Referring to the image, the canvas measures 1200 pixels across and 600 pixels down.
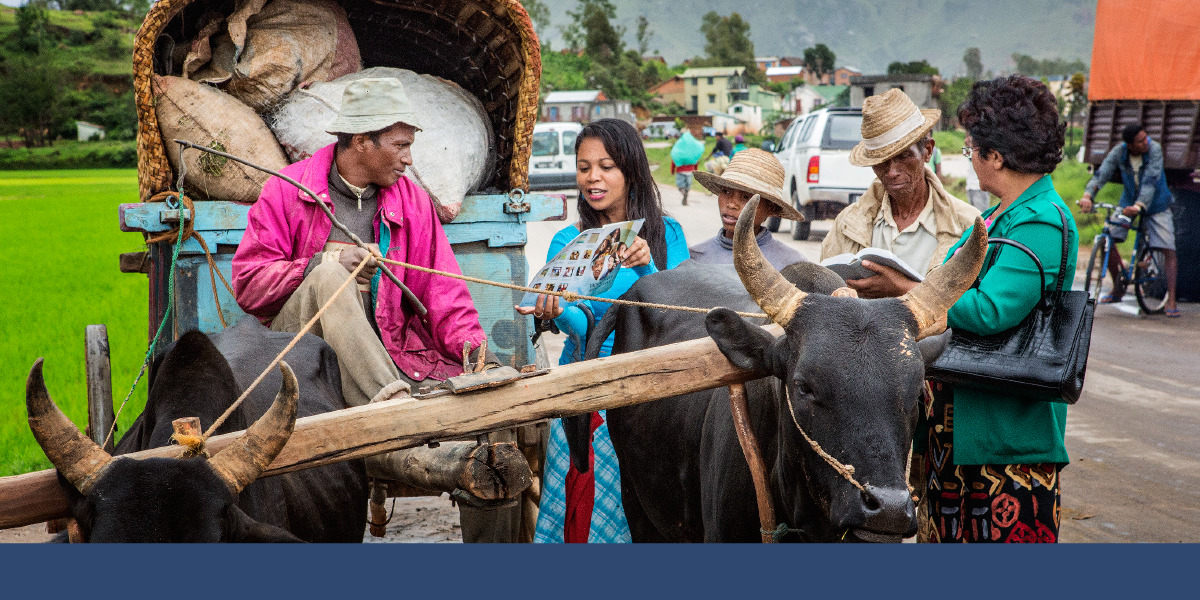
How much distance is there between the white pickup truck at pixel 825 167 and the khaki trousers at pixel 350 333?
40.8ft

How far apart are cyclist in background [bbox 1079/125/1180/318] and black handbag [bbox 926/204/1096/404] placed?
8.29 m

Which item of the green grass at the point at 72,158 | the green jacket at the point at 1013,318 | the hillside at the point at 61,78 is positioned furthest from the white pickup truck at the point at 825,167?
the green grass at the point at 72,158

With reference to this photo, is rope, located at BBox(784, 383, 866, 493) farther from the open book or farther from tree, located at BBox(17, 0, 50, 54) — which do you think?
tree, located at BBox(17, 0, 50, 54)

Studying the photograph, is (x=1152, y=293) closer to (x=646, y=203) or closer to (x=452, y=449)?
(x=646, y=203)

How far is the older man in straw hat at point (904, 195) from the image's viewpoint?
4.02 m

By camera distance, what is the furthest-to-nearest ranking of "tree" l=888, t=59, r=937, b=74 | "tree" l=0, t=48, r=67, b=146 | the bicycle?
"tree" l=888, t=59, r=937, b=74
"tree" l=0, t=48, r=67, b=146
the bicycle

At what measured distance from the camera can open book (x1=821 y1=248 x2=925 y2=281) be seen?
328cm

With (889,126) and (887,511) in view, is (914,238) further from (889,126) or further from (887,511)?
(887,511)

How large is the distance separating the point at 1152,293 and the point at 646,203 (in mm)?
8600

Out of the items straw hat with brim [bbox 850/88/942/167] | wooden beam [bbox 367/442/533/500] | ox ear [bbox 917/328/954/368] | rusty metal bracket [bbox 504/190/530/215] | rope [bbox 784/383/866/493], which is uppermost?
straw hat with brim [bbox 850/88/942/167]

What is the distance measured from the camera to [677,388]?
273cm

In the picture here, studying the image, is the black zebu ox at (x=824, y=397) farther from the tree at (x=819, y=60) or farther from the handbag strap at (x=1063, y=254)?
the tree at (x=819, y=60)

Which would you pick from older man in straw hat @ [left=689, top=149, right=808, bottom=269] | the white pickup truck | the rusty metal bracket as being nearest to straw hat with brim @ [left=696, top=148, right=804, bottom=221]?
older man in straw hat @ [left=689, top=149, right=808, bottom=269]

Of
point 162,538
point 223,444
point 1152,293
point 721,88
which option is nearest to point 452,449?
point 223,444
